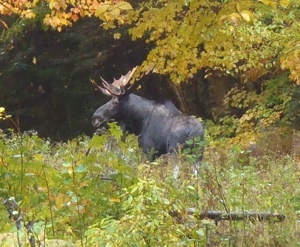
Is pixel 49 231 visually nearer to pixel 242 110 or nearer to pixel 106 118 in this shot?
pixel 106 118

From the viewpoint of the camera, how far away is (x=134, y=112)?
10102mm

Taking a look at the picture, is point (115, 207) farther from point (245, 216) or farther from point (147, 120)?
point (147, 120)

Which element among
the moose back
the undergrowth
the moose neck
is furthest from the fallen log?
the moose neck

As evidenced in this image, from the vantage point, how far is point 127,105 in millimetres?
10102

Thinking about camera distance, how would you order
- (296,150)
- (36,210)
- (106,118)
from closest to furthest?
(36,210), (106,118), (296,150)

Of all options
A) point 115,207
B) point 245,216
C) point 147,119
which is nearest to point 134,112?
point 147,119

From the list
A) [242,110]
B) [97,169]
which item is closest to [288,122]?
[242,110]

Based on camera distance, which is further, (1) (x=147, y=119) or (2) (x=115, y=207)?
(1) (x=147, y=119)

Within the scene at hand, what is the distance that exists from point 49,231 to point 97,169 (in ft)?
1.80

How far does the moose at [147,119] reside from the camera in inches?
389

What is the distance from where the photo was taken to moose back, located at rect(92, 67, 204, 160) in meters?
9.88

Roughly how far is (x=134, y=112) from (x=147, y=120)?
0.64 ft

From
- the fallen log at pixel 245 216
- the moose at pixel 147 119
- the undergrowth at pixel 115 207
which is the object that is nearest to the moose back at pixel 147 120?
the moose at pixel 147 119

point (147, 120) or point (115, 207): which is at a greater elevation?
point (115, 207)
